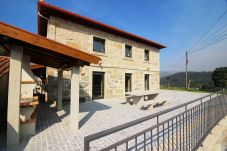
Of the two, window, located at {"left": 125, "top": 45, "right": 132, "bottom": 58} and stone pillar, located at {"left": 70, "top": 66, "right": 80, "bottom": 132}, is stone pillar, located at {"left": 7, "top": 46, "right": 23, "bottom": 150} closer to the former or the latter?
stone pillar, located at {"left": 70, "top": 66, "right": 80, "bottom": 132}

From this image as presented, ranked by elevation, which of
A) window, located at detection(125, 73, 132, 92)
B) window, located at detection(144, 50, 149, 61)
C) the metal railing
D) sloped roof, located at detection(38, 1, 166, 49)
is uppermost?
sloped roof, located at detection(38, 1, 166, 49)

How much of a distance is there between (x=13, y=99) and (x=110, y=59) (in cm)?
750

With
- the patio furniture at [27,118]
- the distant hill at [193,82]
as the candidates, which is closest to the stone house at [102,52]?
the patio furniture at [27,118]

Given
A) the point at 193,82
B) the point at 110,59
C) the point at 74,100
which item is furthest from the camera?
the point at 193,82

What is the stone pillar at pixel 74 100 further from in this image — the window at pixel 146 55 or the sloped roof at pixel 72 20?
the window at pixel 146 55

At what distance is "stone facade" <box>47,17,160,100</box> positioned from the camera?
8.00 m

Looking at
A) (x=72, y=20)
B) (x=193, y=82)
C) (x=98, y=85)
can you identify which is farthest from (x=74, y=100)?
(x=193, y=82)

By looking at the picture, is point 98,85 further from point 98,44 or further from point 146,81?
point 146,81

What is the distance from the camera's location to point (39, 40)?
3.02 m

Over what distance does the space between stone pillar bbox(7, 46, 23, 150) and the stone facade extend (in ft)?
16.1

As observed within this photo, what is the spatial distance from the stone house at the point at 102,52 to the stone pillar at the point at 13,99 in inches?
189

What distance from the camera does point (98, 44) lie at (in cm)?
968

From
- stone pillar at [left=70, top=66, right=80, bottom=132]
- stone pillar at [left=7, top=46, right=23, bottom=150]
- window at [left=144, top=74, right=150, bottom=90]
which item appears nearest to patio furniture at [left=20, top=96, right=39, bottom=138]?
stone pillar at [left=7, top=46, right=23, bottom=150]

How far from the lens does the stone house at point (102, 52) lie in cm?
770
